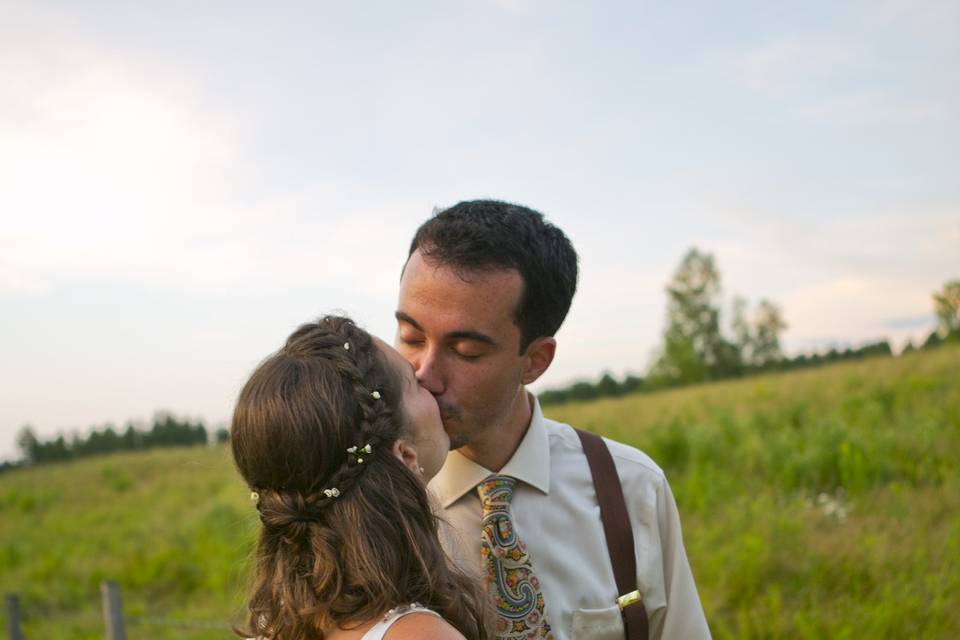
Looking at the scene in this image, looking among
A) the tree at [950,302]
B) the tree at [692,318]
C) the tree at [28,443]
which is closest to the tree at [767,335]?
the tree at [692,318]

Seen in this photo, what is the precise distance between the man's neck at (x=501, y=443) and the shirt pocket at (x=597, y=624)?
482 mm

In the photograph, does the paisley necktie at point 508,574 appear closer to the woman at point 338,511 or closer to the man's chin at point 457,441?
the man's chin at point 457,441

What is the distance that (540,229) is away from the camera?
2527mm

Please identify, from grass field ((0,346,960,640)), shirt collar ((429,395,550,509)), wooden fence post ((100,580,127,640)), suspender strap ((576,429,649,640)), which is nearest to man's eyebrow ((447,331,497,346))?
shirt collar ((429,395,550,509))

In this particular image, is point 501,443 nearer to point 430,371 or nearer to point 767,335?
point 430,371

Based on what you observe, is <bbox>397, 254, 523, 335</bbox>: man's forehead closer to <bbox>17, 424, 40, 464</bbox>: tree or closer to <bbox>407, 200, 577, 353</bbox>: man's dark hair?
<bbox>407, 200, 577, 353</bbox>: man's dark hair

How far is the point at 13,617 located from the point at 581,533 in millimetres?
5411

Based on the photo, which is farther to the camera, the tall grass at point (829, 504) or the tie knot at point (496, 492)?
the tall grass at point (829, 504)

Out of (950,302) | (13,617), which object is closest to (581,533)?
(13,617)

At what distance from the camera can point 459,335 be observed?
2.31 m

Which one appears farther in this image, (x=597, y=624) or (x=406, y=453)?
(x=597, y=624)

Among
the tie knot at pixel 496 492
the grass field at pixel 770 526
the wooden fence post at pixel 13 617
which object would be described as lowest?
the grass field at pixel 770 526

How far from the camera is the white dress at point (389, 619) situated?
5.55 feet

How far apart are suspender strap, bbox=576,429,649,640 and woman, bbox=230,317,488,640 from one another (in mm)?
683
